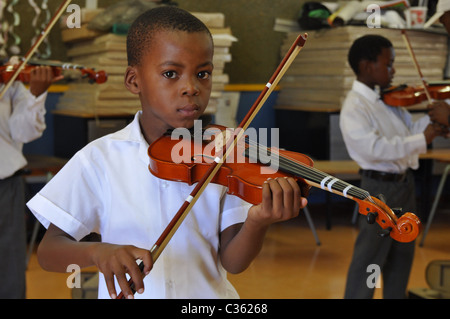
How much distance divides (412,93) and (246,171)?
1623 millimetres

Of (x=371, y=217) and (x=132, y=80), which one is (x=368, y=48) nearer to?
(x=132, y=80)

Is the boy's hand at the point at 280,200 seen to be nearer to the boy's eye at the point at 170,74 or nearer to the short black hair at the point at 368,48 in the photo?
the boy's eye at the point at 170,74

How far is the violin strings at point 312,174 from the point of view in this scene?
97cm

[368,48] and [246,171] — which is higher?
[368,48]

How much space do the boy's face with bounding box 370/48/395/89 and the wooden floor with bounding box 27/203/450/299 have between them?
38.6 inches

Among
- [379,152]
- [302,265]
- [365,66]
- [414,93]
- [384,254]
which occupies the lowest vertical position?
[302,265]

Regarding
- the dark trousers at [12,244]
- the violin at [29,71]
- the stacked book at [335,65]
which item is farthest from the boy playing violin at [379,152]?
the stacked book at [335,65]

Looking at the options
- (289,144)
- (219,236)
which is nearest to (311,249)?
(289,144)

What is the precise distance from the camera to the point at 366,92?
250cm

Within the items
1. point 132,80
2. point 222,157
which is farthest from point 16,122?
point 222,157

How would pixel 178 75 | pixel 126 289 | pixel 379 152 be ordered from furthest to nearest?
pixel 379 152 → pixel 178 75 → pixel 126 289

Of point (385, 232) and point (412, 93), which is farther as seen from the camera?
point (412, 93)

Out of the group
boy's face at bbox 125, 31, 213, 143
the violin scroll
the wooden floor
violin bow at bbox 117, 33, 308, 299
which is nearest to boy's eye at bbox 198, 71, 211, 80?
boy's face at bbox 125, 31, 213, 143

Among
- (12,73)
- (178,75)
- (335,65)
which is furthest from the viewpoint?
(335,65)
